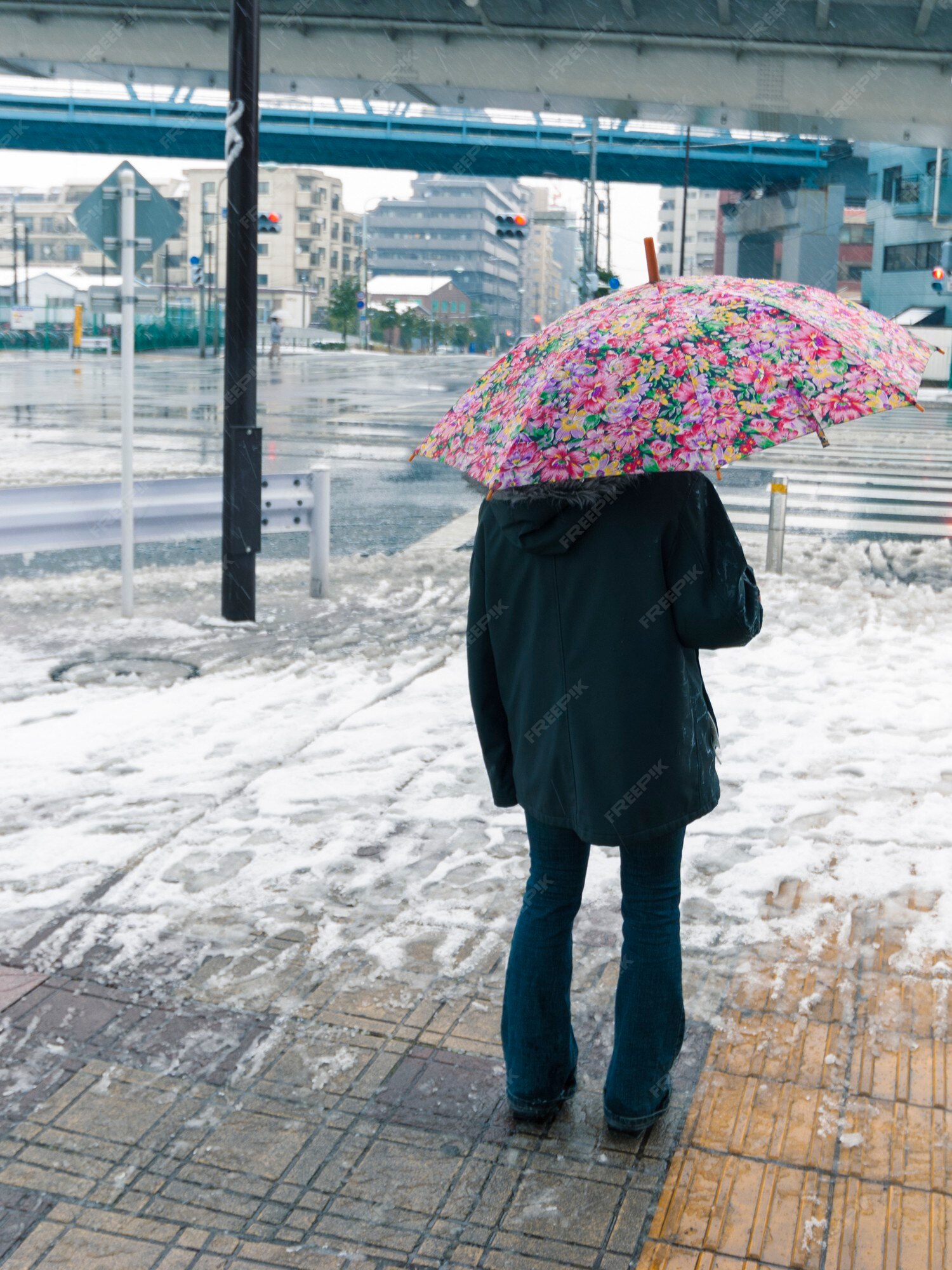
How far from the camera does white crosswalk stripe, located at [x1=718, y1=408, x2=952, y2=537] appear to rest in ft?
43.8

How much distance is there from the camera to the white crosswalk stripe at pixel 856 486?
1334 cm

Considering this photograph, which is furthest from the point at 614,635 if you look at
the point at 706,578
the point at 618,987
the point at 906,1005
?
the point at 906,1005

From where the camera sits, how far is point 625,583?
272 centimetres

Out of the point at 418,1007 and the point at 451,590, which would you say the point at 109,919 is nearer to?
the point at 418,1007

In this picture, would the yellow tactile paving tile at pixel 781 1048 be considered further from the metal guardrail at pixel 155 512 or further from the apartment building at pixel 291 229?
the apartment building at pixel 291 229

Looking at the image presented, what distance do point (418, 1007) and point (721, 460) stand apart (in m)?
1.79

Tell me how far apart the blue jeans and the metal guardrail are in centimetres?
580

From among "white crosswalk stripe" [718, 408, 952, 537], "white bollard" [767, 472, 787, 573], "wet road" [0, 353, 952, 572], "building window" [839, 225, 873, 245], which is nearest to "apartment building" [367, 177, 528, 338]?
"building window" [839, 225, 873, 245]

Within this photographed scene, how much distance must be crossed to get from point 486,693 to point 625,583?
0.51 metres

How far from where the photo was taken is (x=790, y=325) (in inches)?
111

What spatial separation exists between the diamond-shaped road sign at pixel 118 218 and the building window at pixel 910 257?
54432mm

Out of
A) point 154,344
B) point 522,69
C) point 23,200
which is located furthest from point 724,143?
point 23,200

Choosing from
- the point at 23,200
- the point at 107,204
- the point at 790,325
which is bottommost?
the point at 790,325

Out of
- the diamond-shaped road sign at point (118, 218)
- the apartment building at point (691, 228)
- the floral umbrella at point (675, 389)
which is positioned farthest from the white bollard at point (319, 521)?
the apartment building at point (691, 228)
